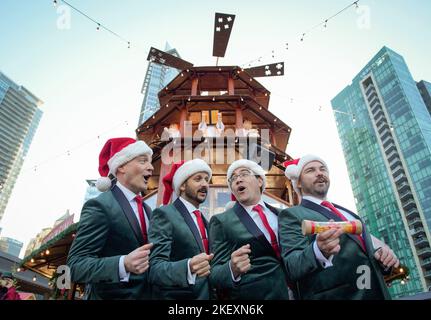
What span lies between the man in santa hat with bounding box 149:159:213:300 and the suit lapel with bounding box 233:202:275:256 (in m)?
0.40

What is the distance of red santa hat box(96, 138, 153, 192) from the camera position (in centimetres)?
296

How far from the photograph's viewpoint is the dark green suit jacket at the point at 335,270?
2.13 metres

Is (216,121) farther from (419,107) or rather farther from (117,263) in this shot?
(419,107)

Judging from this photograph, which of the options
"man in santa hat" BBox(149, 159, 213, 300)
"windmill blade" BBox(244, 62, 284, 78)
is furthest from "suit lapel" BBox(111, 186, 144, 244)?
"windmill blade" BBox(244, 62, 284, 78)

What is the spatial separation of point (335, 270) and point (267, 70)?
13.8 metres

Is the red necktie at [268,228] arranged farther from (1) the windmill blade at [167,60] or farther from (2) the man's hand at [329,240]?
(1) the windmill blade at [167,60]

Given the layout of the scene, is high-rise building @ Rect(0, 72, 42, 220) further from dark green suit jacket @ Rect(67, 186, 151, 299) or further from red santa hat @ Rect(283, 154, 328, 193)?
red santa hat @ Rect(283, 154, 328, 193)

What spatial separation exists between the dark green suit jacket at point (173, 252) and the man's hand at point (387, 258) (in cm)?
144

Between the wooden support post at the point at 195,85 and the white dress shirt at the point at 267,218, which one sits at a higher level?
the wooden support post at the point at 195,85

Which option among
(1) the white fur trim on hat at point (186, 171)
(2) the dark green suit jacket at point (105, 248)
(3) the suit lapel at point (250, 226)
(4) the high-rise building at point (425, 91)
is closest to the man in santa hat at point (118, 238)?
(2) the dark green suit jacket at point (105, 248)

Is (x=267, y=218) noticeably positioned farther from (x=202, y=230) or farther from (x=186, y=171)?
(x=186, y=171)

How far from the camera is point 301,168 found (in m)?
2.97

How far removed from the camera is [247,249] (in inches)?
81.7
